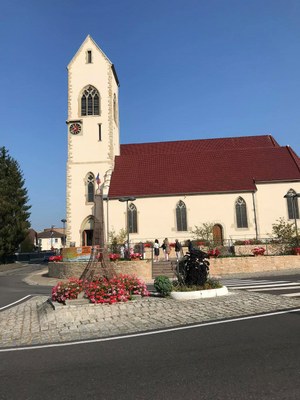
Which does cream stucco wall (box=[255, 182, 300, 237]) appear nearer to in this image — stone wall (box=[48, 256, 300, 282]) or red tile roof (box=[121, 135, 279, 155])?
red tile roof (box=[121, 135, 279, 155])

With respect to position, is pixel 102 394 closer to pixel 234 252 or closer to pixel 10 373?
pixel 10 373

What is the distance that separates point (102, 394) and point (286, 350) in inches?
126

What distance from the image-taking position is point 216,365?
16.8 feet

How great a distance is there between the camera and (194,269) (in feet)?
37.8

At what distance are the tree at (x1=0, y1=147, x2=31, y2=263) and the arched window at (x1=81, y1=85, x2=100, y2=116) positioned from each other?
44.6 feet

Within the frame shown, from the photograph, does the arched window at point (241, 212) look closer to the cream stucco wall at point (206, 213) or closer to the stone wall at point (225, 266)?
the cream stucco wall at point (206, 213)

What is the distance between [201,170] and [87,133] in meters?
12.9

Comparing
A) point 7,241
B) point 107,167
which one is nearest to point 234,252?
point 107,167

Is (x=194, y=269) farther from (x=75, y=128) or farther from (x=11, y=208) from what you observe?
(x=11, y=208)

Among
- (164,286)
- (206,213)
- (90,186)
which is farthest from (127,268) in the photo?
(90,186)

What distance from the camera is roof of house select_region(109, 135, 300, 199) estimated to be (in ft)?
116

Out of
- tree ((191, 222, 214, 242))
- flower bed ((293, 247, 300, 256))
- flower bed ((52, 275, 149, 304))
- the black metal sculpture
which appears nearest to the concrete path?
flower bed ((52, 275, 149, 304))

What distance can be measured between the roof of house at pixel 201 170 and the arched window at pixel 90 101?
5983mm

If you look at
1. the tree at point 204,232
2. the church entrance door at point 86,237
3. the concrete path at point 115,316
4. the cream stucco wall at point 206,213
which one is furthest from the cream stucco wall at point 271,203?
the concrete path at point 115,316
